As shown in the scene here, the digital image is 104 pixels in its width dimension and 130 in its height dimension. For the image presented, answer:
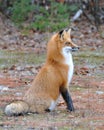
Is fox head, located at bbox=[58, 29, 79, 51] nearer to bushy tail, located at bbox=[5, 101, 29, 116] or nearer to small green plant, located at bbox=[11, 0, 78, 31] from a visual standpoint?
bushy tail, located at bbox=[5, 101, 29, 116]

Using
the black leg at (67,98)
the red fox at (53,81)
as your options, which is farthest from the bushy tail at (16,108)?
the black leg at (67,98)

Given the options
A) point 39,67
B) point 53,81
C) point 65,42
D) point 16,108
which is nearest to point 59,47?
point 65,42

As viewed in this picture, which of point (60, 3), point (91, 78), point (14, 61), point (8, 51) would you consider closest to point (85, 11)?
point (60, 3)

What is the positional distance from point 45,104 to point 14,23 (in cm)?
1490

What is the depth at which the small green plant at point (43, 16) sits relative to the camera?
23203 mm

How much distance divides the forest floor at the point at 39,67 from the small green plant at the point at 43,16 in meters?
0.40

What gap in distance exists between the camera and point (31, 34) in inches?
912

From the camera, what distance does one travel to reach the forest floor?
9117 mm

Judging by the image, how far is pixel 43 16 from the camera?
2394 centimetres

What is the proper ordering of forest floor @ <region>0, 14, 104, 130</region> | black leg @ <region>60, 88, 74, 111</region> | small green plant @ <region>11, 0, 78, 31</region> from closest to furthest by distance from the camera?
forest floor @ <region>0, 14, 104, 130</region>, black leg @ <region>60, 88, 74, 111</region>, small green plant @ <region>11, 0, 78, 31</region>

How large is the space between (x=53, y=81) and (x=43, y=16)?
46.6ft

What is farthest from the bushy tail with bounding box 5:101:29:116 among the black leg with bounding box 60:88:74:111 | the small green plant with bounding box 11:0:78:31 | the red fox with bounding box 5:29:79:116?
the small green plant with bounding box 11:0:78:31

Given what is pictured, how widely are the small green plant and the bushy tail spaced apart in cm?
1331

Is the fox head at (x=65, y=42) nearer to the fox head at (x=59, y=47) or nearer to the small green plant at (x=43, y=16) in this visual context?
the fox head at (x=59, y=47)
